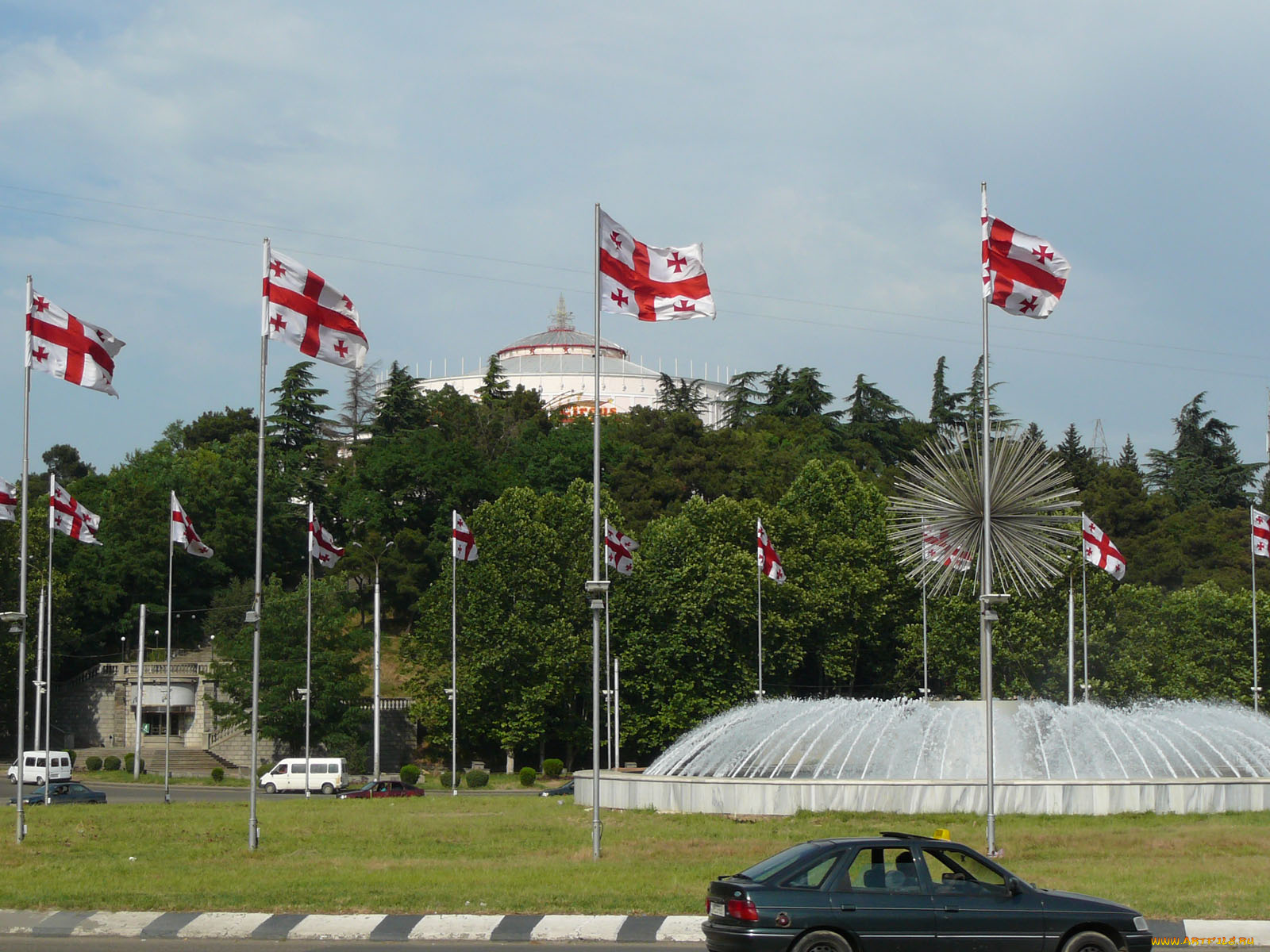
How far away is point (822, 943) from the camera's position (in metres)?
15.4

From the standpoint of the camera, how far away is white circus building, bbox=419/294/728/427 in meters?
145

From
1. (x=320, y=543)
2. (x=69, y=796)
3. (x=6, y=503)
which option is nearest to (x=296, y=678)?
(x=320, y=543)

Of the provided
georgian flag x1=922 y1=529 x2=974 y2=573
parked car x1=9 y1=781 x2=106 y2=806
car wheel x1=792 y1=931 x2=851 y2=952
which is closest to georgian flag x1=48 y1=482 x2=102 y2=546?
parked car x1=9 y1=781 x2=106 y2=806

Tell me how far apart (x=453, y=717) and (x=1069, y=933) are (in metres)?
53.9

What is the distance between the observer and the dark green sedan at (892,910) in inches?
603

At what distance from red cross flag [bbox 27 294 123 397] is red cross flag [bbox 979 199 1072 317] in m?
19.5

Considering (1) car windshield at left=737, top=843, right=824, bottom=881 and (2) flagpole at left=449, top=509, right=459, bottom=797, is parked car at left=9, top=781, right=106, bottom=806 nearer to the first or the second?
(2) flagpole at left=449, top=509, right=459, bottom=797

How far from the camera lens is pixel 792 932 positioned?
15.2 metres

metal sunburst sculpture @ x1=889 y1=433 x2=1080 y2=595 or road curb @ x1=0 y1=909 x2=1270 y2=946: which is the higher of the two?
metal sunburst sculpture @ x1=889 y1=433 x2=1080 y2=595

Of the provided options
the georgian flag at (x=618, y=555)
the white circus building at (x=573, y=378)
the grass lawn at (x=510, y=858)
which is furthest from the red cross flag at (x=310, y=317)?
the white circus building at (x=573, y=378)

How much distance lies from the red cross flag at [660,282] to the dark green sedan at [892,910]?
1523 cm

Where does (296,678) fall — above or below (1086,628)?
below

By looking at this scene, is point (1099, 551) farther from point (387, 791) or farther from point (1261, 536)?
point (387, 791)

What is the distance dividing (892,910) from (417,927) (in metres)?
6.76
